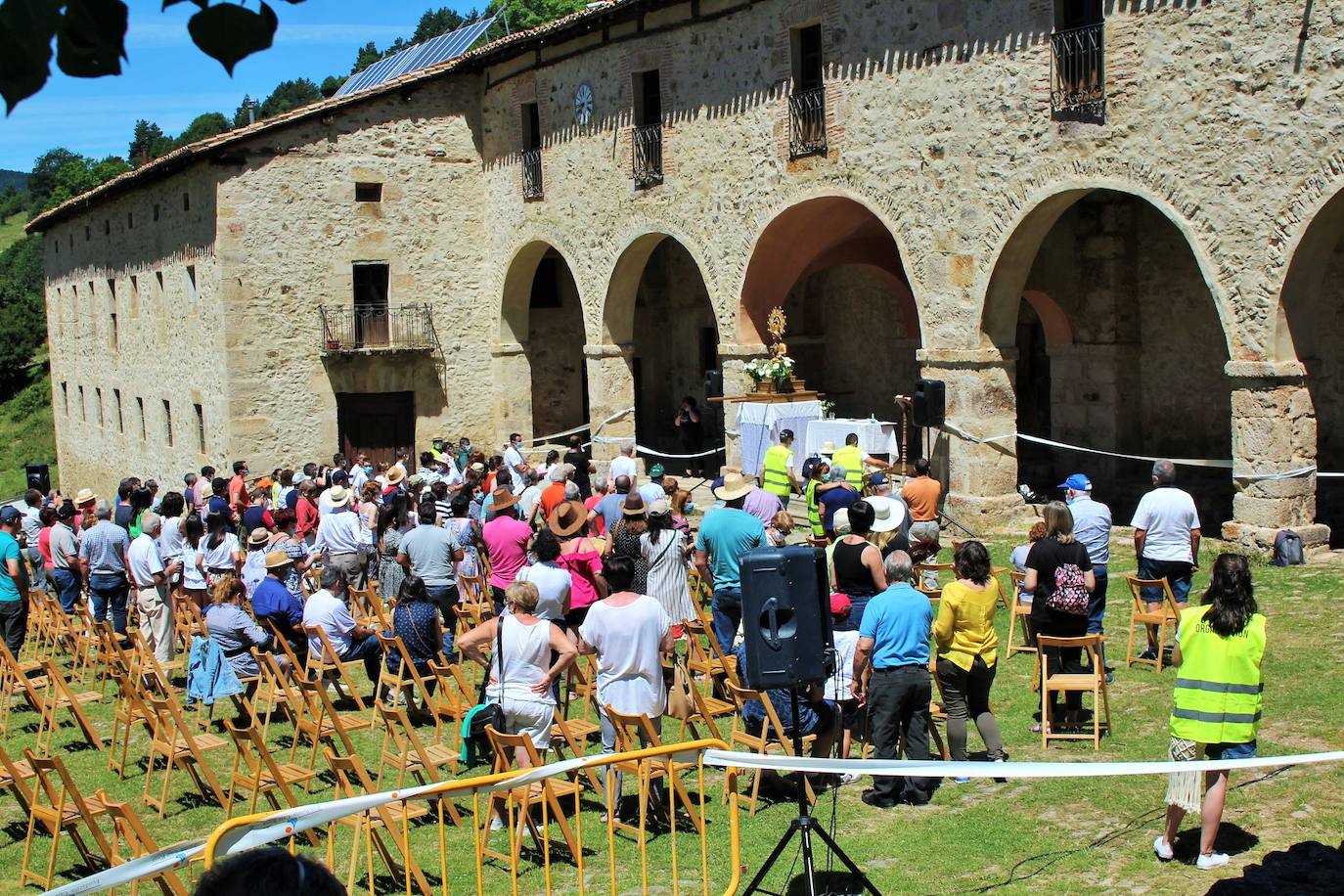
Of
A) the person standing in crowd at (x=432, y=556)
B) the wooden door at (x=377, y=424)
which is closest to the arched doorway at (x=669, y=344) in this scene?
the wooden door at (x=377, y=424)

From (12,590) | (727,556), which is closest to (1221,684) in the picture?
(727,556)

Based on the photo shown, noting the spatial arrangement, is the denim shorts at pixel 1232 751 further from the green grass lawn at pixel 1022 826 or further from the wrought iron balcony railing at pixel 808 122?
the wrought iron balcony railing at pixel 808 122

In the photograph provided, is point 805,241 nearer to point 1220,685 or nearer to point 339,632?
point 339,632

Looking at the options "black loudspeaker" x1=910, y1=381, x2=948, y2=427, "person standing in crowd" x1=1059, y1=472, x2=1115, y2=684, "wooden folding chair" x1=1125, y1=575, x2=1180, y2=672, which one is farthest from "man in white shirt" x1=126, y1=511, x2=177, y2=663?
"black loudspeaker" x1=910, y1=381, x2=948, y2=427

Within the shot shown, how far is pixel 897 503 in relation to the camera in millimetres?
11172

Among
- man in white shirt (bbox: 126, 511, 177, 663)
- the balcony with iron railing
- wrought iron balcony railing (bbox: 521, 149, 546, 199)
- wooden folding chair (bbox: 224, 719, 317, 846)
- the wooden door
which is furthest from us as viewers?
the wooden door

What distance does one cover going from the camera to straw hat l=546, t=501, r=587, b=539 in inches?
431

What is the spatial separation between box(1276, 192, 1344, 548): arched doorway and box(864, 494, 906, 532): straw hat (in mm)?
4857

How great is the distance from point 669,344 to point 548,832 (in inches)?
768

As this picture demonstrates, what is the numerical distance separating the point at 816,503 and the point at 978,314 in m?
4.24

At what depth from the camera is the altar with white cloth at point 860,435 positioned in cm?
1706

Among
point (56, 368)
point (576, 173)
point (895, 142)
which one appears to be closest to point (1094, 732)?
point (895, 142)

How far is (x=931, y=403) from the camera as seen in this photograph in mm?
16547

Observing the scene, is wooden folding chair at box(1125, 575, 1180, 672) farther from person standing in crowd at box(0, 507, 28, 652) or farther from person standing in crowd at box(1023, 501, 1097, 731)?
person standing in crowd at box(0, 507, 28, 652)
